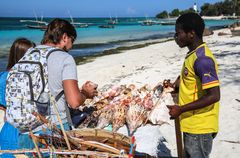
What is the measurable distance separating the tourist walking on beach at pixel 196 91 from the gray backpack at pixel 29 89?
1126mm

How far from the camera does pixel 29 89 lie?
94.3 inches

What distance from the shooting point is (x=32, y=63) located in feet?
7.93

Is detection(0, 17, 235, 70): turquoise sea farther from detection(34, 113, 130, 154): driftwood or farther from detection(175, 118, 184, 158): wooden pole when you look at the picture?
detection(34, 113, 130, 154): driftwood

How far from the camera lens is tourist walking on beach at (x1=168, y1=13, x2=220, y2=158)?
256 centimetres

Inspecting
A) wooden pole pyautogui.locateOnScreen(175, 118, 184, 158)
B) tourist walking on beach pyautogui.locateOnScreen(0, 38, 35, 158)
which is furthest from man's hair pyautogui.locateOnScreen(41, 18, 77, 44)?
wooden pole pyautogui.locateOnScreen(175, 118, 184, 158)

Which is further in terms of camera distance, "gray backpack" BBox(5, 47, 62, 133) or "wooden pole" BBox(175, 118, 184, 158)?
"wooden pole" BBox(175, 118, 184, 158)

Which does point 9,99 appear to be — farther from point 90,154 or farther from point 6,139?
point 90,154

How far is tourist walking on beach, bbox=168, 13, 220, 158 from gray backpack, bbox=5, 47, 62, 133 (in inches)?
44.3

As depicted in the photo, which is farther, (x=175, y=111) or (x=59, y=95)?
(x=175, y=111)

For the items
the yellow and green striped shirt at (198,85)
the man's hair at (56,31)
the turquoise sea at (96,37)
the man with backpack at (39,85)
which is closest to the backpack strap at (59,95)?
the man with backpack at (39,85)

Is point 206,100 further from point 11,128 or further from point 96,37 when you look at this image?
point 96,37

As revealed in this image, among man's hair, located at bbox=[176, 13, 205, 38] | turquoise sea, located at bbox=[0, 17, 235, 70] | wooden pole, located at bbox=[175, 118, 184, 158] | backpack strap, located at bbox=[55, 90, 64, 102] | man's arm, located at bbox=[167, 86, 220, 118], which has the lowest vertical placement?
turquoise sea, located at bbox=[0, 17, 235, 70]

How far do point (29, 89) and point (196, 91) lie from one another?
4.61ft

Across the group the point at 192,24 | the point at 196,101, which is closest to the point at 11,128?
the point at 196,101
